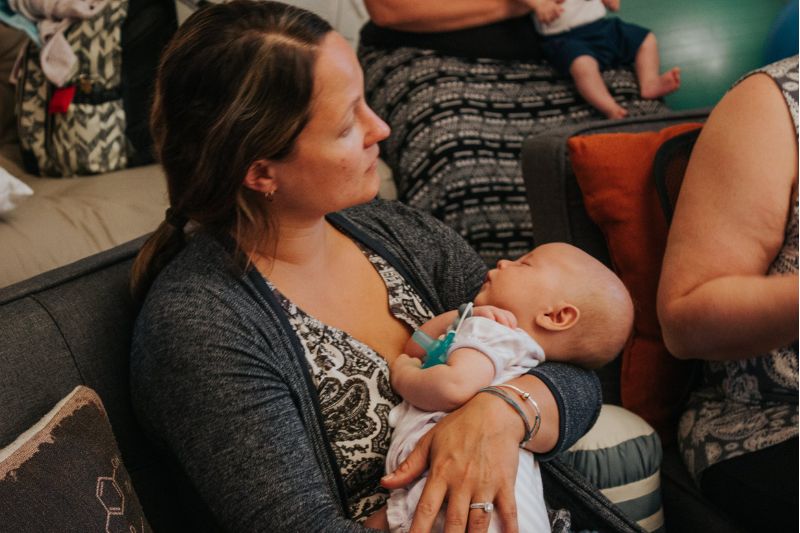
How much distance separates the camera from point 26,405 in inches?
43.3

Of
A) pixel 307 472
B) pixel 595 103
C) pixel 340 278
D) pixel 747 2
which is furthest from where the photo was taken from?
pixel 747 2

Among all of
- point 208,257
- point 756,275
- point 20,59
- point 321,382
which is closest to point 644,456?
point 756,275

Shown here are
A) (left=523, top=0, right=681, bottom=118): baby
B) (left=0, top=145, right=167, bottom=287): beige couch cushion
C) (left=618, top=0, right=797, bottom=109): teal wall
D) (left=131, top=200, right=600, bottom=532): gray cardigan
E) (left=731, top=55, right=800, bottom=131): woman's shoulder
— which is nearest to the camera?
(left=131, top=200, right=600, bottom=532): gray cardigan

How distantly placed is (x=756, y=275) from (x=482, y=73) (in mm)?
1244

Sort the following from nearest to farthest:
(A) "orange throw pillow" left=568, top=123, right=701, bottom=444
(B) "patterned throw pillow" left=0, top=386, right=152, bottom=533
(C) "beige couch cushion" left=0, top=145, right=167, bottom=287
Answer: (B) "patterned throw pillow" left=0, top=386, right=152, bottom=533 → (A) "orange throw pillow" left=568, top=123, right=701, bottom=444 → (C) "beige couch cushion" left=0, top=145, right=167, bottom=287

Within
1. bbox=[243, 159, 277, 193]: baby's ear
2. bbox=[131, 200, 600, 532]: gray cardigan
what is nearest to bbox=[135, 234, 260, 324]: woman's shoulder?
bbox=[131, 200, 600, 532]: gray cardigan

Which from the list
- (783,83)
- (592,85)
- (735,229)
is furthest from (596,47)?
(735,229)

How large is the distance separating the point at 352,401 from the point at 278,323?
0.52 feet

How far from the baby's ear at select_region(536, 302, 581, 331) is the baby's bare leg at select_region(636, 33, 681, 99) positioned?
135 cm

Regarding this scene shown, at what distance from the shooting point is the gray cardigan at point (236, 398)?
1.07m

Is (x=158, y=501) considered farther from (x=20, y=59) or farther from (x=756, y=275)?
(x=20, y=59)

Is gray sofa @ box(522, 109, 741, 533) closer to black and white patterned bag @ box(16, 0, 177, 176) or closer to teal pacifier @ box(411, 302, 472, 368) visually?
teal pacifier @ box(411, 302, 472, 368)

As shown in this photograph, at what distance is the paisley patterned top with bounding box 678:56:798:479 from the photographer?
4.28ft

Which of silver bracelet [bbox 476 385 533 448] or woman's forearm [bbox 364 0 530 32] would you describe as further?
woman's forearm [bbox 364 0 530 32]
